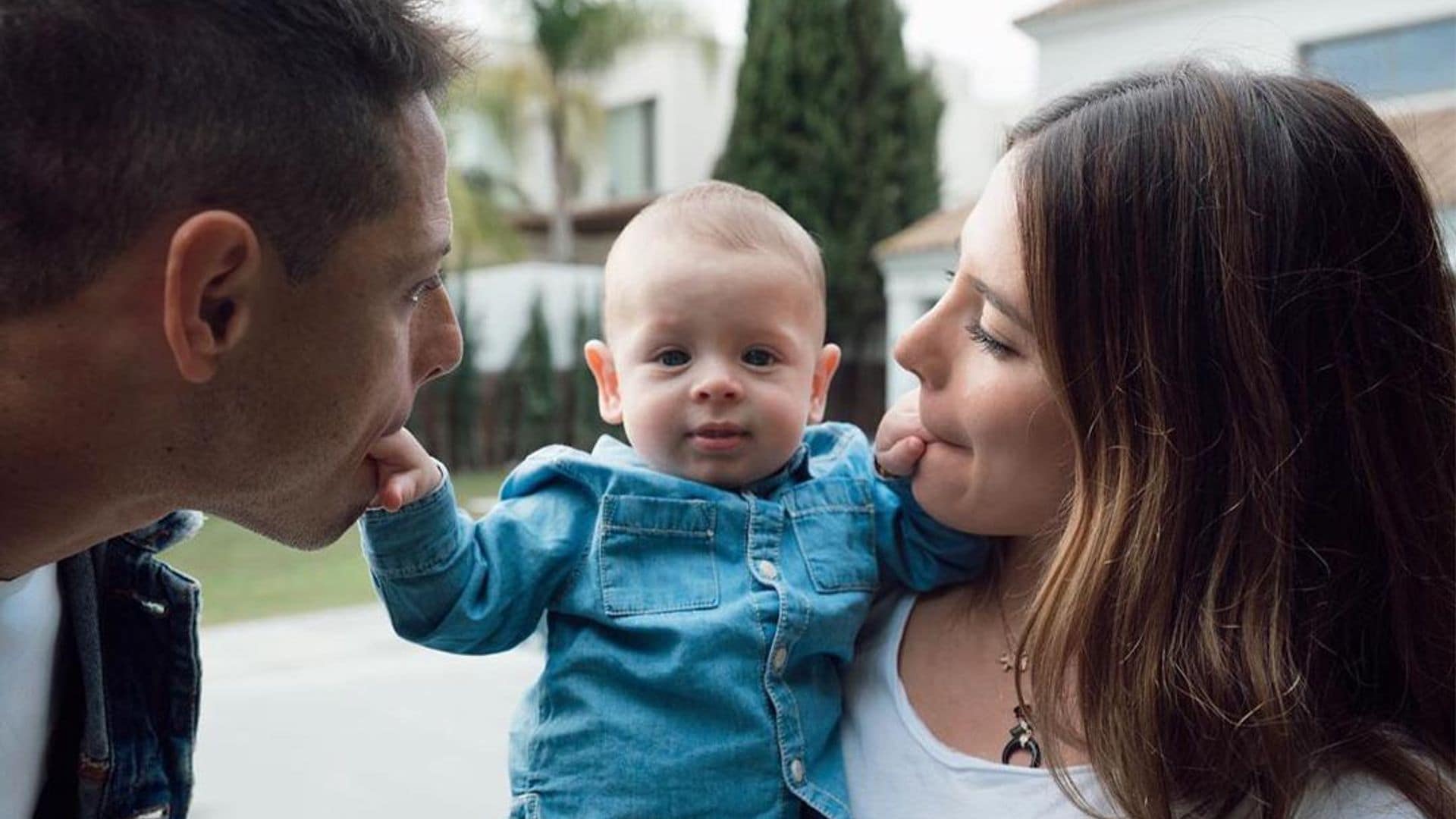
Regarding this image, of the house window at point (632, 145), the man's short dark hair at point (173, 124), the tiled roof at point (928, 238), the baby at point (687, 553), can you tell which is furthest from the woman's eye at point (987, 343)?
the house window at point (632, 145)

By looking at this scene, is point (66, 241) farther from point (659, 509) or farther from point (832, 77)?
point (832, 77)

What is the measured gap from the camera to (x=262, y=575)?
7.31 meters

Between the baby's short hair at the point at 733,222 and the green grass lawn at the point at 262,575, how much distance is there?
471 cm

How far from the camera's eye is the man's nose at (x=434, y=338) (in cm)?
118

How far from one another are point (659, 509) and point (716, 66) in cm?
1494

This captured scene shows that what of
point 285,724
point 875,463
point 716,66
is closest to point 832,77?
point 716,66

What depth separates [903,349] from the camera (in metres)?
1.31

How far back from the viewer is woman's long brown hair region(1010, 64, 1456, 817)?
1181 millimetres

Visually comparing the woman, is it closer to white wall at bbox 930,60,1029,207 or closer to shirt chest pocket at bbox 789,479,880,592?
shirt chest pocket at bbox 789,479,880,592

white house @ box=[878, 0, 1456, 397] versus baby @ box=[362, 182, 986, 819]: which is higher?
baby @ box=[362, 182, 986, 819]

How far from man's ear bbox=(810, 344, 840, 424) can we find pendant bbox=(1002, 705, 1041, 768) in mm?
449

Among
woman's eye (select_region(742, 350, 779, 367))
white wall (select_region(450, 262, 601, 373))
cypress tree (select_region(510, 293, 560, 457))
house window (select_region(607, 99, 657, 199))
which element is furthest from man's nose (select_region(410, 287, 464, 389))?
house window (select_region(607, 99, 657, 199))

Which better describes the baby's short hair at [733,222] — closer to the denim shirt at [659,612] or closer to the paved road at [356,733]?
the denim shirt at [659,612]

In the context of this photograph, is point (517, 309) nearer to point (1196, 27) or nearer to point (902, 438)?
point (1196, 27)
